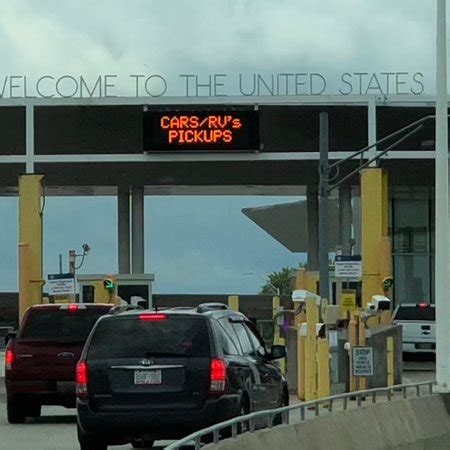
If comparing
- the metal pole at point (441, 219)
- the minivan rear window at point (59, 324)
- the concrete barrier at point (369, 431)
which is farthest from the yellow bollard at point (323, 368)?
the concrete barrier at point (369, 431)

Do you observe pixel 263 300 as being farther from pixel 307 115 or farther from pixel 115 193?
pixel 307 115

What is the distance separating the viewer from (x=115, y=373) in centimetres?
1538

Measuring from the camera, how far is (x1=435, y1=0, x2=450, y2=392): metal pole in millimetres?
21766

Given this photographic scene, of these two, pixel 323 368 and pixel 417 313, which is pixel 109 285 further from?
pixel 417 313

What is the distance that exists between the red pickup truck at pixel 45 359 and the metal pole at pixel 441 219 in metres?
5.22

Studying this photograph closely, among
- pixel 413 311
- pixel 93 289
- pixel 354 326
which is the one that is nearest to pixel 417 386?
pixel 354 326

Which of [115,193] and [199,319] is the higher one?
[115,193]

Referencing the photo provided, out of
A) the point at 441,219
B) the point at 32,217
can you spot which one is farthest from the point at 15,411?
the point at 32,217

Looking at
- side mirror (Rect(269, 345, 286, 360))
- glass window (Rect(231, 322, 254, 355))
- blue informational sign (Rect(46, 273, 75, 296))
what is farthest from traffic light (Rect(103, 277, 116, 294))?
glass window (Rect(231, 322, 254, 355))

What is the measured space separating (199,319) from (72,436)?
491 centimetres

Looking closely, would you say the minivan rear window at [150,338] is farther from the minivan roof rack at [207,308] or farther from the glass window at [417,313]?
the glass window at [417,313]

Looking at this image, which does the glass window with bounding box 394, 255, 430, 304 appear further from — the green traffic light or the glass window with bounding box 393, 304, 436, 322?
the green traffic light

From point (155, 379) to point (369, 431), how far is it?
7.79 feet

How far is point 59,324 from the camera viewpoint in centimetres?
2198
